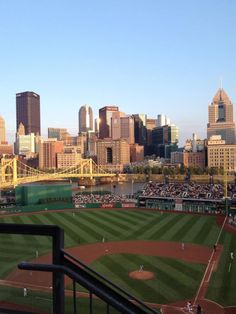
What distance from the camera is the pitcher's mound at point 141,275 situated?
984 inches

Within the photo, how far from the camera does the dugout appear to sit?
60062mm

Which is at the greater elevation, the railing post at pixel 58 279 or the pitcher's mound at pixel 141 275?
the railing post at pixel 58 279

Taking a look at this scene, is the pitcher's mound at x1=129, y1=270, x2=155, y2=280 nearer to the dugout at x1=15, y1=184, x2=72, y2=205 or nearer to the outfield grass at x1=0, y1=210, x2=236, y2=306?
the outfield grass at x1=0, y1=210, x2=236, y2=306

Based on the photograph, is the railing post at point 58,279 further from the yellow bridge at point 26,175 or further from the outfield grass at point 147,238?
the yellow bridge at point 26,175

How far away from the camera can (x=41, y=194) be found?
6122cm

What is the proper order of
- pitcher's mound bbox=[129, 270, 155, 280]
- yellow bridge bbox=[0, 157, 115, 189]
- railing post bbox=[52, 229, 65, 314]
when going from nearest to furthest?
railing post bbox=[52, 229, 65, 314]
pitcher's mound bbox=[129, 270, 155, 280]
yellow bridge bbox=[0, 157, 115, 189]

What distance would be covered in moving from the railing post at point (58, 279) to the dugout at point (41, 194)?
58.6 metres

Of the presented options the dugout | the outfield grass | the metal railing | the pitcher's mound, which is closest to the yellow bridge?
the dugout

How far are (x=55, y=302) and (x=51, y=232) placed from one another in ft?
1.86

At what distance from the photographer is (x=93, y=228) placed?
41812 mm

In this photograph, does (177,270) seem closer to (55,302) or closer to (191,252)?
(191,252)

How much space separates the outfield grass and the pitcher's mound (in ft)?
2.03

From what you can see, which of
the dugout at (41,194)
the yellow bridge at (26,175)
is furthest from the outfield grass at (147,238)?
the yellow bridge at (26,175)

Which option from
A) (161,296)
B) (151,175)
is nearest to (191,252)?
(161,296)
